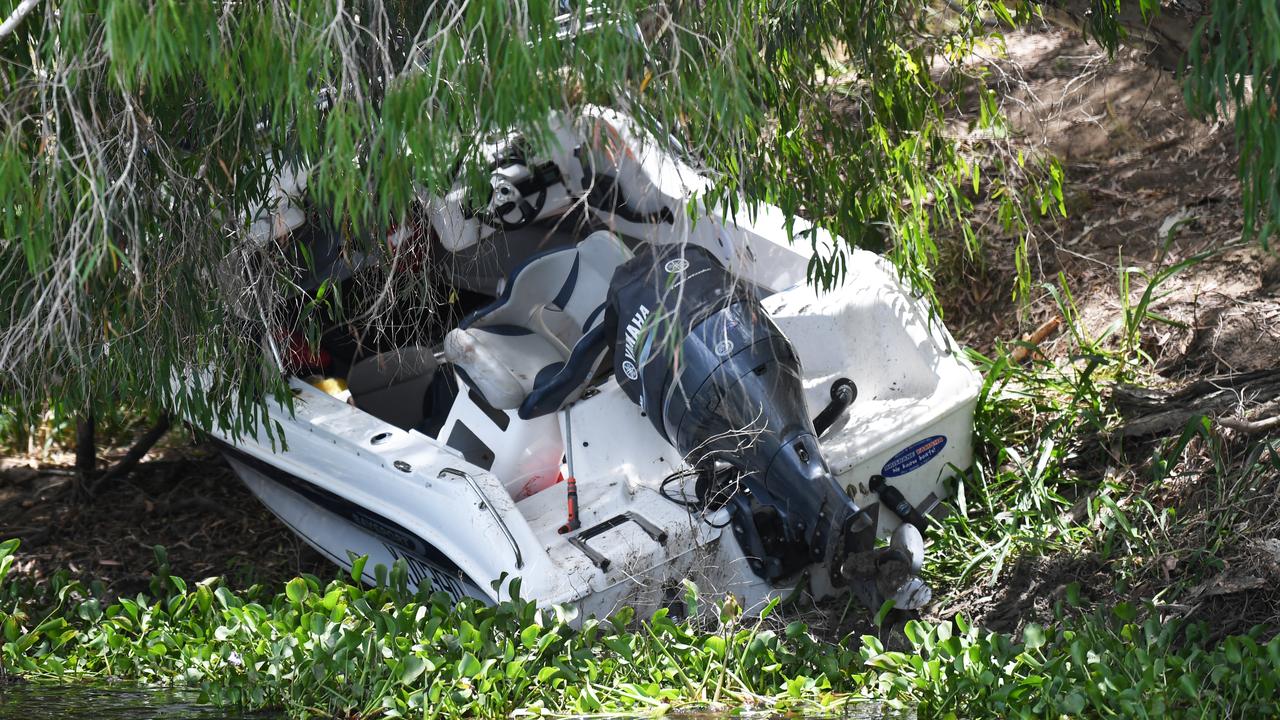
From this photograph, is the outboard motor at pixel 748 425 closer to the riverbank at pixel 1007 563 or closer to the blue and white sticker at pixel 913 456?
the riverbank at pixel 1007 563

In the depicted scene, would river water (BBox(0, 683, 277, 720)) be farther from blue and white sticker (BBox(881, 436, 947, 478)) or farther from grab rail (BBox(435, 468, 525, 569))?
blue and white sticker (BBox(881, 436, 947, 478))

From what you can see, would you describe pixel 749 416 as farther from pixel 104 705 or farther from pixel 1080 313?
pixel 1080 313

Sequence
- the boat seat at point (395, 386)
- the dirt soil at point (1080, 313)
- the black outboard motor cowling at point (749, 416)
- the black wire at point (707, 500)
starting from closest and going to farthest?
the black outboard motor cowling at point (749, 416)
the black wire at point (707, 500)
the dirt soil at point (1080, 313)
the boat seat at point (395, 386)

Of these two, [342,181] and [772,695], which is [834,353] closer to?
[772,695]

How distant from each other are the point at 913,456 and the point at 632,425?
3.39 ft

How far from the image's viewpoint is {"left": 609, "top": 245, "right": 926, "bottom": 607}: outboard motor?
4.32 meters

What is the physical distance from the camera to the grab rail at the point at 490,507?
436 centimetres

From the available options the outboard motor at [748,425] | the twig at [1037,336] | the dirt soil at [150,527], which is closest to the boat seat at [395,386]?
the dirt soil at [150,527]

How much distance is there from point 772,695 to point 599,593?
26.4 inches

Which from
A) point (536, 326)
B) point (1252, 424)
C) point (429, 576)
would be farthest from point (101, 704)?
point (1252, 424)

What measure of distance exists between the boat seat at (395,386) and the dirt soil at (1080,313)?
0.68 metres

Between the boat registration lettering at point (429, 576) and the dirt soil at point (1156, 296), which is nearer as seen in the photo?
the dirt soil at point (1156, 296)

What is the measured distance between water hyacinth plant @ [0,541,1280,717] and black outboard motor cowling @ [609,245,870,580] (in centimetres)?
28

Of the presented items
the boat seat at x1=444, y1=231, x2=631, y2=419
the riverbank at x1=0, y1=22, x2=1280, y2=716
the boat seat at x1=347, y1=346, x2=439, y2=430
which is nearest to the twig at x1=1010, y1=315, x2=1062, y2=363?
the riverbank at x1=0, y1=22, x2=1280, y2=716
